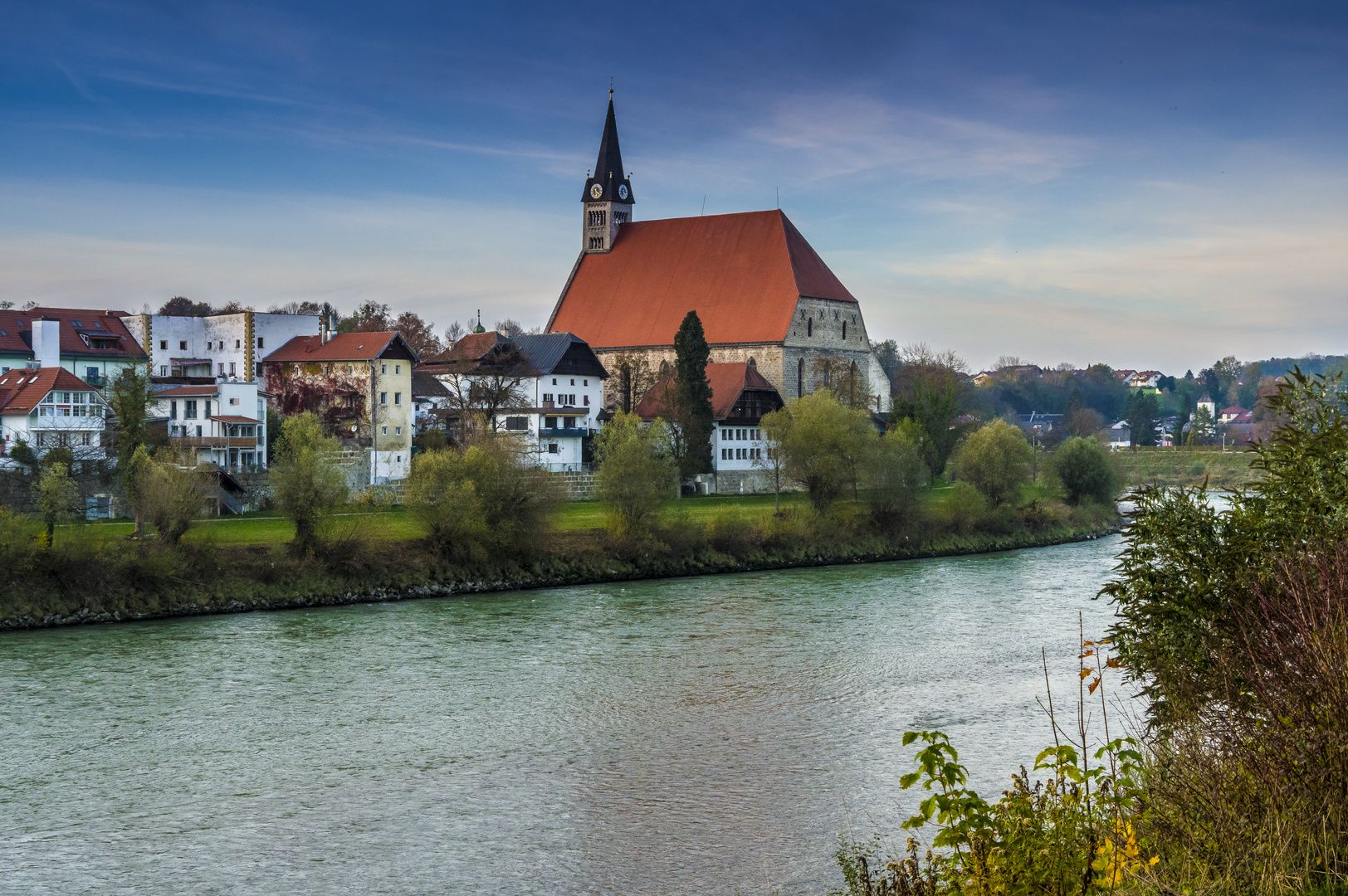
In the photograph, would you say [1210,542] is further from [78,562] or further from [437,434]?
[437,434]

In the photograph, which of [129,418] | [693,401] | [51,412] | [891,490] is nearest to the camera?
[129,418]

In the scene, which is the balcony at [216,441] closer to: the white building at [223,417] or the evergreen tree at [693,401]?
the white building at [223,417]

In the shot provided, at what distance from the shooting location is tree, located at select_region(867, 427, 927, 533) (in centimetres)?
4191

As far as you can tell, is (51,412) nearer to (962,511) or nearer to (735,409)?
(735,409)

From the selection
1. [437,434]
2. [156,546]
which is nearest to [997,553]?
[437,434]

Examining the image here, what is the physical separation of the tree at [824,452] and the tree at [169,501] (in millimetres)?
19619

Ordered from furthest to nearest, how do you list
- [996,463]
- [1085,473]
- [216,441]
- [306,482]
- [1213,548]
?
[1085,473] < [996,463] < [216,441] < [306,482] < [1213,548]

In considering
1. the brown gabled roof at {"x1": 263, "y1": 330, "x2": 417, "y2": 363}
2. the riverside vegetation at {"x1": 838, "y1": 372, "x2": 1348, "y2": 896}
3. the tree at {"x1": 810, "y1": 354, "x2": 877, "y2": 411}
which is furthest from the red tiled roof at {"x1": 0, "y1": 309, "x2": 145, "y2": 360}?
the riverside vegetation at {"x1": 838, "y1": 372, "x2": 1348, "y2": 896}

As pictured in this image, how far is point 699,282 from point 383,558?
37.5 metres

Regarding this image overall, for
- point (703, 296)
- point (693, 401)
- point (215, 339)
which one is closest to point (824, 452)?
point (693, 401)

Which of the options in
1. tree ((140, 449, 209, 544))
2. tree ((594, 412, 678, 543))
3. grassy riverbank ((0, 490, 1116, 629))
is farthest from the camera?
tree ((594, 412, 678, 543))

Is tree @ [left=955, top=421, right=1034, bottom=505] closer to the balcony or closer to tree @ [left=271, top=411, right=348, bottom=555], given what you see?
tree @ [left=271, top=411, right=348, bottom=555]

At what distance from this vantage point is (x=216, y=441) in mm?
45844

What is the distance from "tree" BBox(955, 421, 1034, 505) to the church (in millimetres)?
16716
